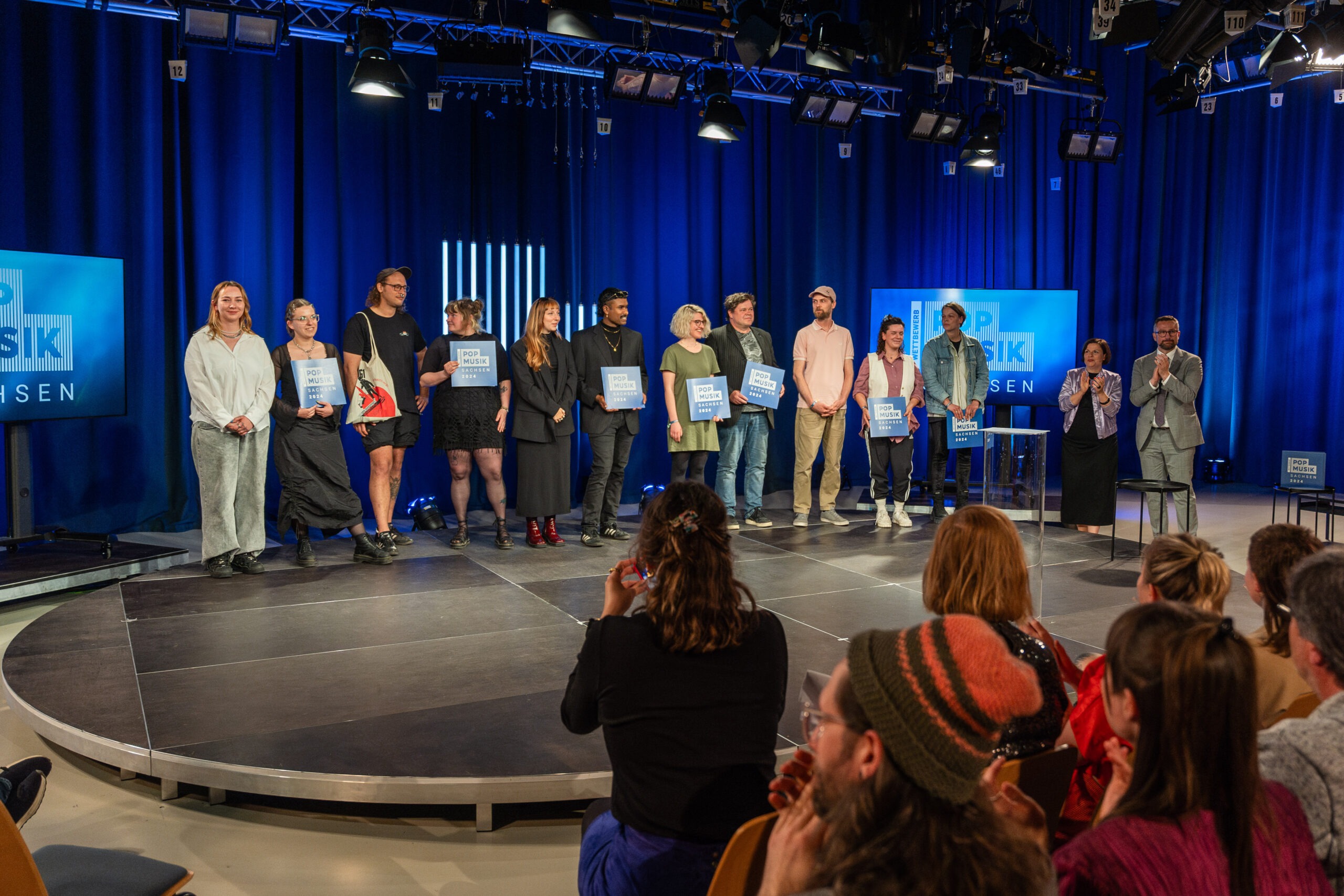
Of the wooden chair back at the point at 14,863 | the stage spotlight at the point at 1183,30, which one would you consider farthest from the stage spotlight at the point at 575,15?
the wooden chair back at the point at 14,863

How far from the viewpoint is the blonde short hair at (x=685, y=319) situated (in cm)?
680

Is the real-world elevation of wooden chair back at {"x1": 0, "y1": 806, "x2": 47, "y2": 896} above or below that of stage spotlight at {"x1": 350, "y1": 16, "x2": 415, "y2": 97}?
below

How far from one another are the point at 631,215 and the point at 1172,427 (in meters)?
4.46

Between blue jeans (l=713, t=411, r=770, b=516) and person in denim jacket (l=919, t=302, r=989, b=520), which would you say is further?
person in denim jacket (l=919, t=302, r=989, b=520)

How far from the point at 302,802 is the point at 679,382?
4109 mm

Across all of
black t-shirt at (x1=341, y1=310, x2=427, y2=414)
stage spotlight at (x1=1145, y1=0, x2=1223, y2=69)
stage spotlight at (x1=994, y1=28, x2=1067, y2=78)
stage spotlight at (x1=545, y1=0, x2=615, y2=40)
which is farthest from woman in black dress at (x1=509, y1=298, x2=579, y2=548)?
stage spotlight at (x1=994, y1=28, x2=1067, y2=78)

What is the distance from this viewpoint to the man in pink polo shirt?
283 inches

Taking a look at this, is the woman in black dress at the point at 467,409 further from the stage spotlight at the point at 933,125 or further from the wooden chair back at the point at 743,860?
the wooden chair back at the point at 743,860

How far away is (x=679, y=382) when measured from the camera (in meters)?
6.77

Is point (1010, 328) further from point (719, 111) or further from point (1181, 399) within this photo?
point (719, 111)

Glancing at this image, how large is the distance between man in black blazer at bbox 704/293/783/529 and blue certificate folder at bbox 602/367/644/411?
730mm

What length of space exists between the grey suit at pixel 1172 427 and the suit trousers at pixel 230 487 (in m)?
5.34

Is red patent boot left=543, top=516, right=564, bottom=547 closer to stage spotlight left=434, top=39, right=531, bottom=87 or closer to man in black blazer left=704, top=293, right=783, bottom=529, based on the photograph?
man in black blazer left=704, top=293, right=783, bottom=529

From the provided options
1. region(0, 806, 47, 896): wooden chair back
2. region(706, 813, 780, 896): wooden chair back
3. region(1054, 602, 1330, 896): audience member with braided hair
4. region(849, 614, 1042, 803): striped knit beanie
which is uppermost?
region(849, 614, 1042, 803): striped knit beanie
